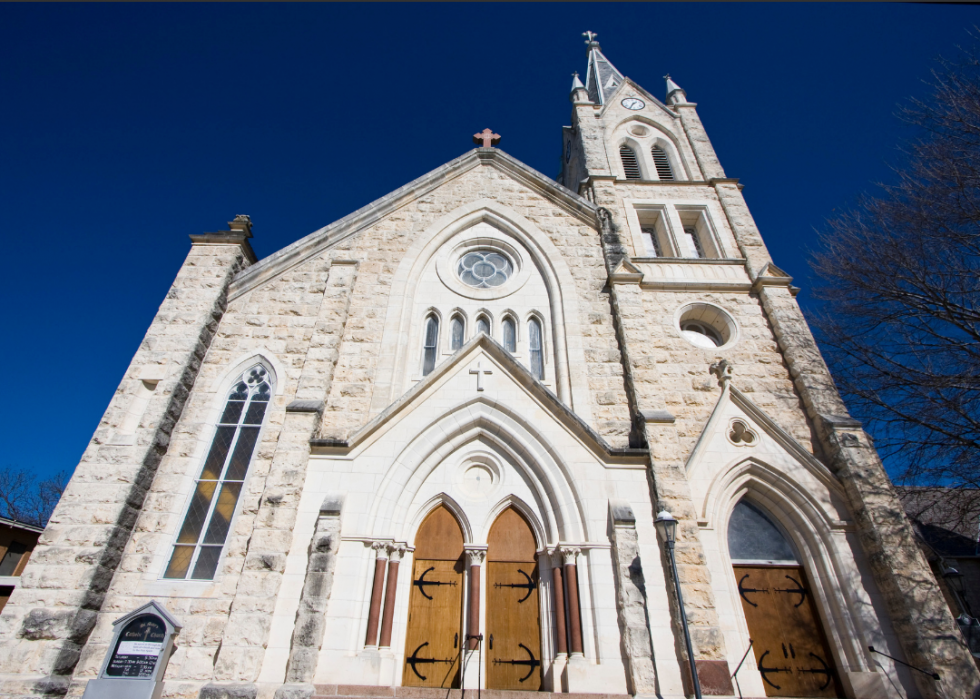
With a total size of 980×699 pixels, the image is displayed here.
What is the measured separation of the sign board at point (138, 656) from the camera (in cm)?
677

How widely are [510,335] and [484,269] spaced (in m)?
2.23

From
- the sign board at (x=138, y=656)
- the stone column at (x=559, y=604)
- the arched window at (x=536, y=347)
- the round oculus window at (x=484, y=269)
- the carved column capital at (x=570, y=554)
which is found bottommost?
the sign board at (x=138, y=656)

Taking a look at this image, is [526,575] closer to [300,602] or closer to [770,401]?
[300,602]

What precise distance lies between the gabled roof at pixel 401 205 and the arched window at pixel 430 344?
335 centimetres

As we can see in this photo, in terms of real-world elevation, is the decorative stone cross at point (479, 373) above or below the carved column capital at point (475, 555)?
above

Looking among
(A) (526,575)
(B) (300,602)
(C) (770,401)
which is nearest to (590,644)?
(A) (526,575)

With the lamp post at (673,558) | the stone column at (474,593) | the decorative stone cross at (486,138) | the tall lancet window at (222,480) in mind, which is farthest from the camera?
the decorative stone cross at (486,138)

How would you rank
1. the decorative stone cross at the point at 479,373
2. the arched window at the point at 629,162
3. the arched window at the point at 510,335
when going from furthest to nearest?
the arched window at the point at 629,162
the arched window at the point at 510,335
the decorative stone cross at the point at 479,373

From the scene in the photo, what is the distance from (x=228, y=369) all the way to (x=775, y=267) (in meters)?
12.6

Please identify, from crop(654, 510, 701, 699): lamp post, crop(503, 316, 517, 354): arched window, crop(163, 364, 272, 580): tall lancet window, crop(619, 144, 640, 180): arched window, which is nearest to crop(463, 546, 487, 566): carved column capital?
crop(654, 510, 701, 699): lamp post

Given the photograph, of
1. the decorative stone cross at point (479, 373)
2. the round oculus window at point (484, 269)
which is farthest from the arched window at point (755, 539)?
the round oculus window at point (484, 269)

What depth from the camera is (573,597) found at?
7719mm

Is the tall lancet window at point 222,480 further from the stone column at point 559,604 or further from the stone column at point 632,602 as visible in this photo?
the stone column at point 632,602

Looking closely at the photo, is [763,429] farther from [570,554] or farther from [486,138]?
[486,138]
